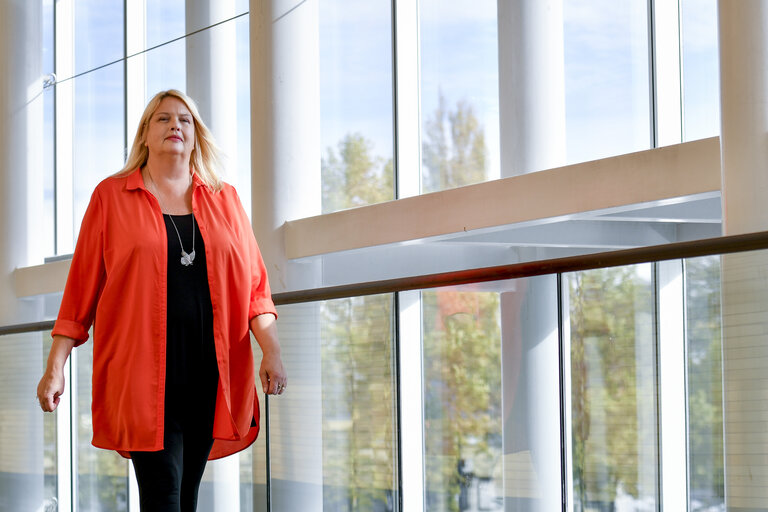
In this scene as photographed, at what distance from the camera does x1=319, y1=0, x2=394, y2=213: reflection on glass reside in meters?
8.14

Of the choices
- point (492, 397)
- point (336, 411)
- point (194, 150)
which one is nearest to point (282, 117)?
point (336, 411)

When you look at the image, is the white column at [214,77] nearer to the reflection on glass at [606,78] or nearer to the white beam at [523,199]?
the white beam at [523,199]

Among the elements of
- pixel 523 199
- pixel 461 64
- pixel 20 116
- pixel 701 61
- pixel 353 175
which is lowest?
pixel 523 199

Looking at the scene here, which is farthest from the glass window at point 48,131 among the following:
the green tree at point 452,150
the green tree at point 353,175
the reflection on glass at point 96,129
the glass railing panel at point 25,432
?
the glass railing panel at point 25,432

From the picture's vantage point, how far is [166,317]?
2408 millimetres

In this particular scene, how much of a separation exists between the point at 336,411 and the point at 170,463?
3.49 feet

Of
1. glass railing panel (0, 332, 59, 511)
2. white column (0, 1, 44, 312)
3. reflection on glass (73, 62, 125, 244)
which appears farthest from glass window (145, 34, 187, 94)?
glass railing panel (0, 332, 59, 511)

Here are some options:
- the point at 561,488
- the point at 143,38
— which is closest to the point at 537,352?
the point at 561,488

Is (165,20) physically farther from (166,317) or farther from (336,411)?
(166,317)

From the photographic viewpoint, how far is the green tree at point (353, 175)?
354 inches

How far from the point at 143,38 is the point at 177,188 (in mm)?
7778

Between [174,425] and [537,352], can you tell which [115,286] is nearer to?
[174,425]

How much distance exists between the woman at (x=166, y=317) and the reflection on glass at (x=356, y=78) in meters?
5.70

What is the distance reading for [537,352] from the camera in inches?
109
